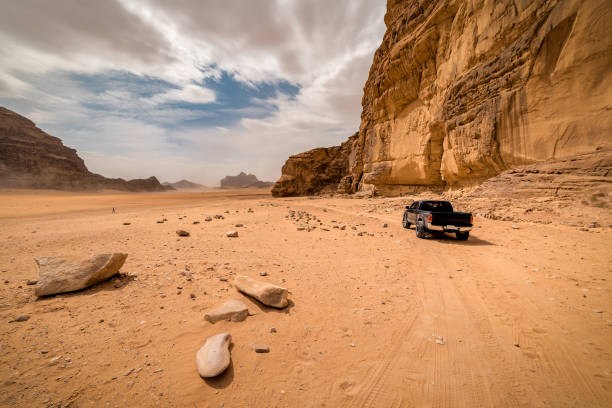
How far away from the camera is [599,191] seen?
894 centimetres

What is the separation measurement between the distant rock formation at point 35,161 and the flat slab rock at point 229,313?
93.3m

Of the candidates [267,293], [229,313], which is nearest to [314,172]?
[267,293]

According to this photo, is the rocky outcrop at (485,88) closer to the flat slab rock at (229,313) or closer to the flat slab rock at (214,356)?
the flat slab rock at (229,313)

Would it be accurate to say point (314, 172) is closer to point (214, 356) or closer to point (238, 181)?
point (214, 356)

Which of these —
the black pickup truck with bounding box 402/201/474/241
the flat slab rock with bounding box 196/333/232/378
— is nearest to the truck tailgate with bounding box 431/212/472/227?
the black pickup truck with bounding box 402/201/474/241

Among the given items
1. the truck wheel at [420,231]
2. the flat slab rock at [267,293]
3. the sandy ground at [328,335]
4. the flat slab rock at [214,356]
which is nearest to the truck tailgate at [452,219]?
the truck wheel at [420,231]

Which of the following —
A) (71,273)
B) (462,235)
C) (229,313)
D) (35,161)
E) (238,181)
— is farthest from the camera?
(238,181)

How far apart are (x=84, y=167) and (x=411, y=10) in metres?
107

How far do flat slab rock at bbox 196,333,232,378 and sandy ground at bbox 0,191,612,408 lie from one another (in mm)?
86

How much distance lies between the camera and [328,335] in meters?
2.91

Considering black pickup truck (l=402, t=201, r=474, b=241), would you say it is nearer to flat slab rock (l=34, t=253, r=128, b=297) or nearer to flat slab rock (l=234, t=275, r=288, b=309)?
flat slab rock (l=234, t=275, r=288, b=309)

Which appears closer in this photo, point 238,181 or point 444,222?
point 444,222

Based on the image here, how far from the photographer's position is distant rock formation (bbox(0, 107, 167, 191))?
201 ft

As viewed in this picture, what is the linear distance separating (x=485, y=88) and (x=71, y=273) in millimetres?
21287
